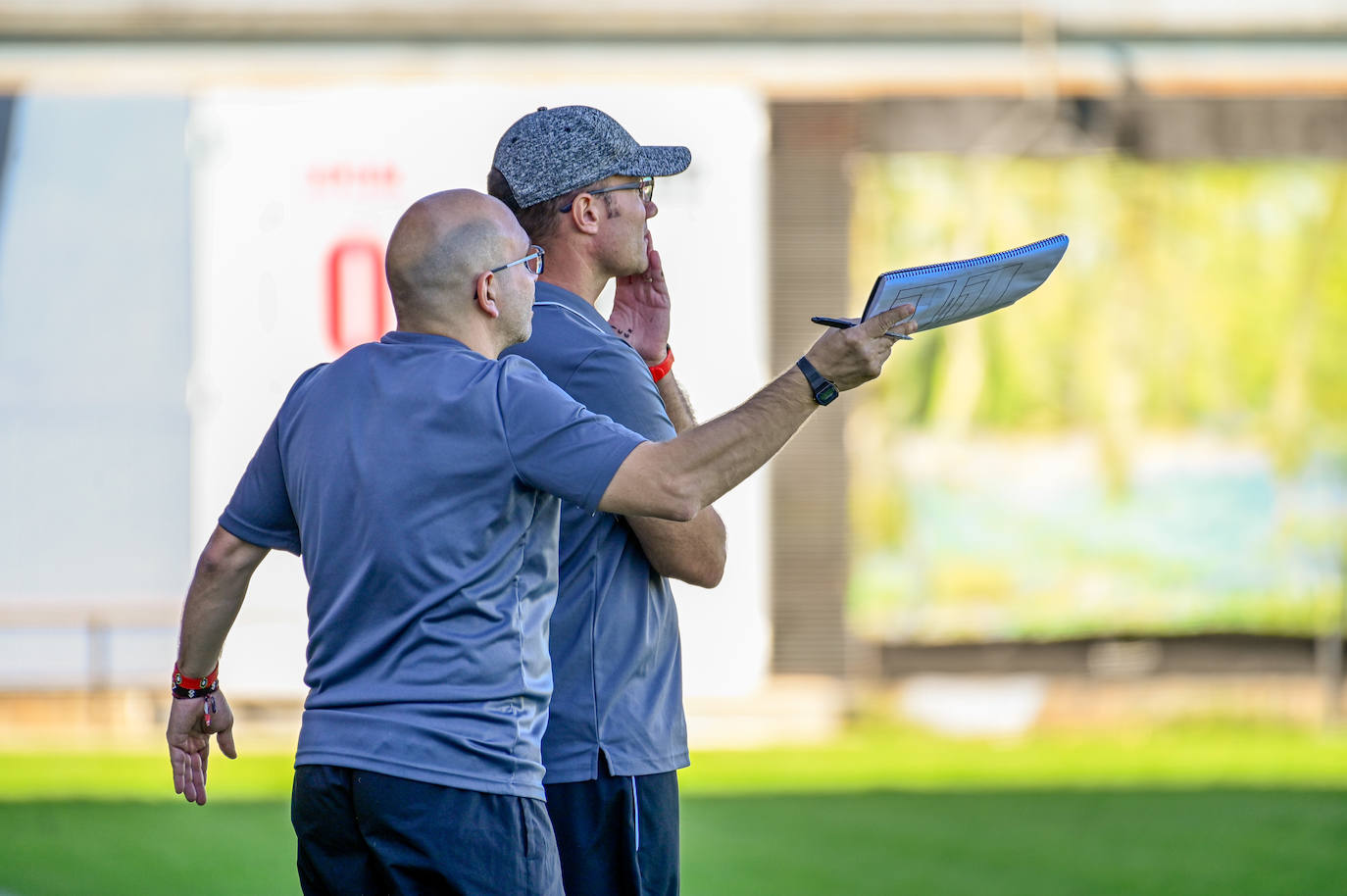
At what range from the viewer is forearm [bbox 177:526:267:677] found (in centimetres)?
305

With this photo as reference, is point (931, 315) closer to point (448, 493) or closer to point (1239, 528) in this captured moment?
point (448, 493)

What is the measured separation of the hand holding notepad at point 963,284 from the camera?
282cm

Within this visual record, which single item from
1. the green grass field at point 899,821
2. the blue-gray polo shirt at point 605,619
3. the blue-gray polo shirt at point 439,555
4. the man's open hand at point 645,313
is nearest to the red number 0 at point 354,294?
the green grass field at point 899,821

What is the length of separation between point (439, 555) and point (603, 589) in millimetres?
494

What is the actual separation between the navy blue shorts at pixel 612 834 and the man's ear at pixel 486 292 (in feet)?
2.77

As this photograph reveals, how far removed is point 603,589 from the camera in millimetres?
3113

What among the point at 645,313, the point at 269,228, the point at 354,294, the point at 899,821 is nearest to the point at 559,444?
the point at 645,313

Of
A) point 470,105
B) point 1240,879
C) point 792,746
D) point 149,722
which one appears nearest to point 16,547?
point 149,722

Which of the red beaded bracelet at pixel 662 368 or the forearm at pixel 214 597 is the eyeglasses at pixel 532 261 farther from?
the forearm at pixel 214 597

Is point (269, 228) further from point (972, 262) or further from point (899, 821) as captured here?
point (972, 262)

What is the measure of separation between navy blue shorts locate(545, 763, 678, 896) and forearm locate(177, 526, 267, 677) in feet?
2.14

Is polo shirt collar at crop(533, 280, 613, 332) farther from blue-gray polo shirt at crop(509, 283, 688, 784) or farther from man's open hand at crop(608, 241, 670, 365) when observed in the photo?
man's open hand at crop(608, 241, 670, 365)

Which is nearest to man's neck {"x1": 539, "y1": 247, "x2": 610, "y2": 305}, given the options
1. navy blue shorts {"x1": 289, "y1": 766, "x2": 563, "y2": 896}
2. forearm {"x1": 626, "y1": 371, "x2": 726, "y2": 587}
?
forearm {"x1": 626, "y1": 371, "x2": 726, "y2": 587}

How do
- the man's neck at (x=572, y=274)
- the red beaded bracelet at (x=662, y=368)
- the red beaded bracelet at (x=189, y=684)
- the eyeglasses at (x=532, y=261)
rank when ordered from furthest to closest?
the red beaded bracelet at (x=662, y=368)
the man's neck at (x=572, y=274)
the red beaded bracelet at (x=189, y=684)
the eyeglasses at (x=532, y=261)
